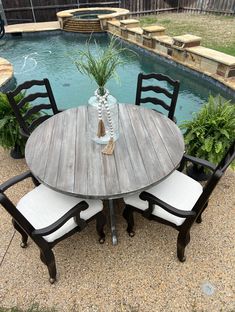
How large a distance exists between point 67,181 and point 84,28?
992 cm

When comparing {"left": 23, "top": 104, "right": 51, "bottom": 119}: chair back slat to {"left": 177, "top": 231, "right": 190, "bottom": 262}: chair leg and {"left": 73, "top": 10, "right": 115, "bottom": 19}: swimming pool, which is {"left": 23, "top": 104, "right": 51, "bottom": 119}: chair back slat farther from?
{"left": 73, "top": 10, "right": 115, "bottom": 19}: swimming pool

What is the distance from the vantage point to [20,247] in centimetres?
231

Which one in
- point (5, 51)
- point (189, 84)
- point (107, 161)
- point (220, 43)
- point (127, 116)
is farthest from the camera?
point (5, 51)

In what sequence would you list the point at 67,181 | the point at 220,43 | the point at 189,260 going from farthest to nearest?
1. the point at 220,43
2. the point at 189,260
3. the point at 67,181

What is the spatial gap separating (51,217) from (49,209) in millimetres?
89

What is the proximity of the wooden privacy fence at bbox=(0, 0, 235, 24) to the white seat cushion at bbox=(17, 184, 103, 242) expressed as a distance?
496 inches

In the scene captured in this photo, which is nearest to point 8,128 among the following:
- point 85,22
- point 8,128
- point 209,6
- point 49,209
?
point 8,128

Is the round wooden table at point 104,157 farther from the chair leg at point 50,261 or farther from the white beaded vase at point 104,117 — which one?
the chair leg at point 50,261

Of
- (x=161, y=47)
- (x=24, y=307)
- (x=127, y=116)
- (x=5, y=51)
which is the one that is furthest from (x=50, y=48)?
(x=24, y=307)

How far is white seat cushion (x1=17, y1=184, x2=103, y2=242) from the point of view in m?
1.89

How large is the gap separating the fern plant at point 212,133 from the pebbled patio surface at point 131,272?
0.70m

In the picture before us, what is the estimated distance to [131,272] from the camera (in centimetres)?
209

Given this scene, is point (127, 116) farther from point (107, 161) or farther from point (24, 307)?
point (24, 307)

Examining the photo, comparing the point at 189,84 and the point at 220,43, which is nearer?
the point at 189,84
